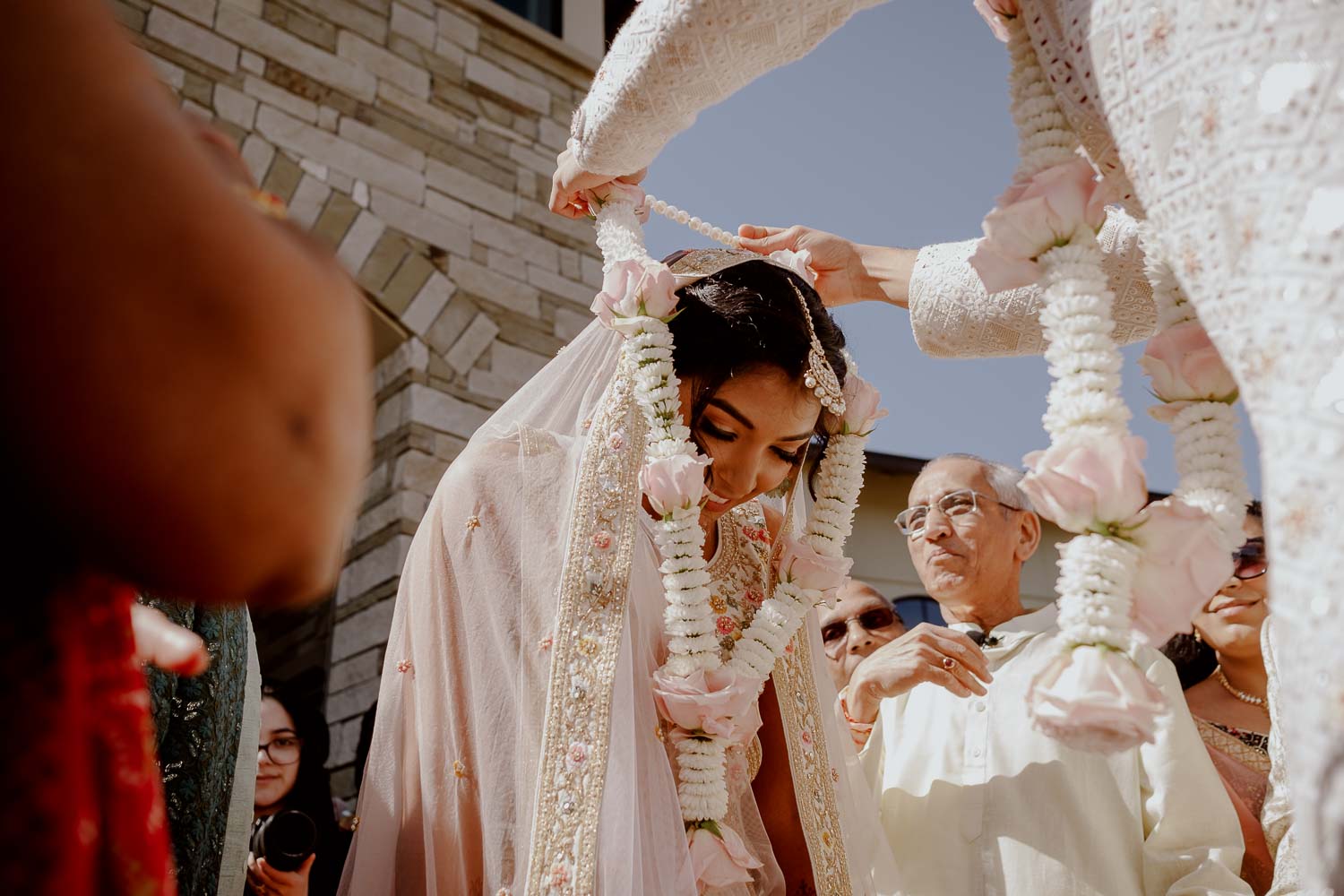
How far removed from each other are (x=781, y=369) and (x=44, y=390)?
2069mm

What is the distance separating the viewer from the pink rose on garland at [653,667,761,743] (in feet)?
6.75

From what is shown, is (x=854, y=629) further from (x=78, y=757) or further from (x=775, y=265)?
(x=78, y=757)

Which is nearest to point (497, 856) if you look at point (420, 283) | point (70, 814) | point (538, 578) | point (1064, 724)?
point (538, 578)

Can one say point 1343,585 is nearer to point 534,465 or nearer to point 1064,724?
point 1064,724

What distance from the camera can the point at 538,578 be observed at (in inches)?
85.2

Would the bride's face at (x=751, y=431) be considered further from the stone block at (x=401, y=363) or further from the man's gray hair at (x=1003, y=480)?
the stone block at (x=401, y=363)

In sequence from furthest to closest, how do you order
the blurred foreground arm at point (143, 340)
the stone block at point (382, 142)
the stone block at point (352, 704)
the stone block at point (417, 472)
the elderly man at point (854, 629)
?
1. the stone block at point (382, 142)
2. the stone block at point (417, 472)
3. the stone block at point (352, 704)
4. the elderly man at point (854, 629)
5. the blurred foreground arm at point (143, 340)

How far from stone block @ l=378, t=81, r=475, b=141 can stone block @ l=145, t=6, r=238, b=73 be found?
0.87m

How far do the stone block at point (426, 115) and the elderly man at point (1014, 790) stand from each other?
4.91m

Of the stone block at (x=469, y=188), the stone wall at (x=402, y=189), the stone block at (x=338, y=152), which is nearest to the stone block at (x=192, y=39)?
the stone wall at (x=402, y=189)

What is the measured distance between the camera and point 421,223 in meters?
6.52

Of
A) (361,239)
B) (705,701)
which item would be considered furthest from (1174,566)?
(361,239)

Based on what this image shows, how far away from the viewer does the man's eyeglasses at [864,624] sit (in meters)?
4.23

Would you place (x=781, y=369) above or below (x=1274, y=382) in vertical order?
above
